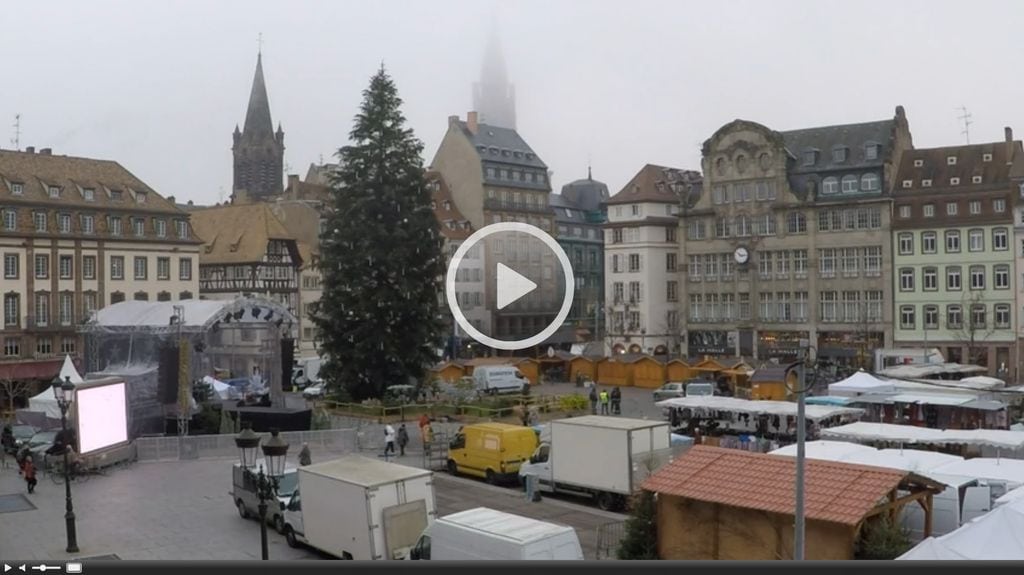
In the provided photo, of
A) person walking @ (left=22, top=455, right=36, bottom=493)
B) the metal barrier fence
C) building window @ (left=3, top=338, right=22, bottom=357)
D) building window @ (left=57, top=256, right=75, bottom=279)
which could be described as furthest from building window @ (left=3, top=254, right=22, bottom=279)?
person walking @ (left=22, top=455, right=36, bottom=493)

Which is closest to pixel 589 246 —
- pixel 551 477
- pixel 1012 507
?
pixel 551 477

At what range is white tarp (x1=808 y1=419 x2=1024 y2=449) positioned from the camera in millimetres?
12109

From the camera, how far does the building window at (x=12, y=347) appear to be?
13992mm

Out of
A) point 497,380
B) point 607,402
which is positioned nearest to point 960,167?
point 607,402

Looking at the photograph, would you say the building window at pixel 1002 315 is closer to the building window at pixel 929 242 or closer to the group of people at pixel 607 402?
the building window at pixel 929 242

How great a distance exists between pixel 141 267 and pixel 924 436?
1241cm

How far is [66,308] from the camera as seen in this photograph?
15.5 meters

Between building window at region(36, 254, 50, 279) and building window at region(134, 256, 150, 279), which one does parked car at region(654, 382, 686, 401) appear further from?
building window at region(36, 254, 50, 279)

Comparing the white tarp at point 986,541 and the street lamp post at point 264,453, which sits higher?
the street lamp post at point 264,453

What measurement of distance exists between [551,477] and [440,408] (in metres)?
7.81

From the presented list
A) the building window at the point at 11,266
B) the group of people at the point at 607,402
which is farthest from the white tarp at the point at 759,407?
the building window at the point at 11,266

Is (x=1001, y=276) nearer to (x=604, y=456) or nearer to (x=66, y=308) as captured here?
(x=604, y=456)

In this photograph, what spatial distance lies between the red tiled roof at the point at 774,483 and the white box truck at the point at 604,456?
233cm

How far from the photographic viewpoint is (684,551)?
319 inches
